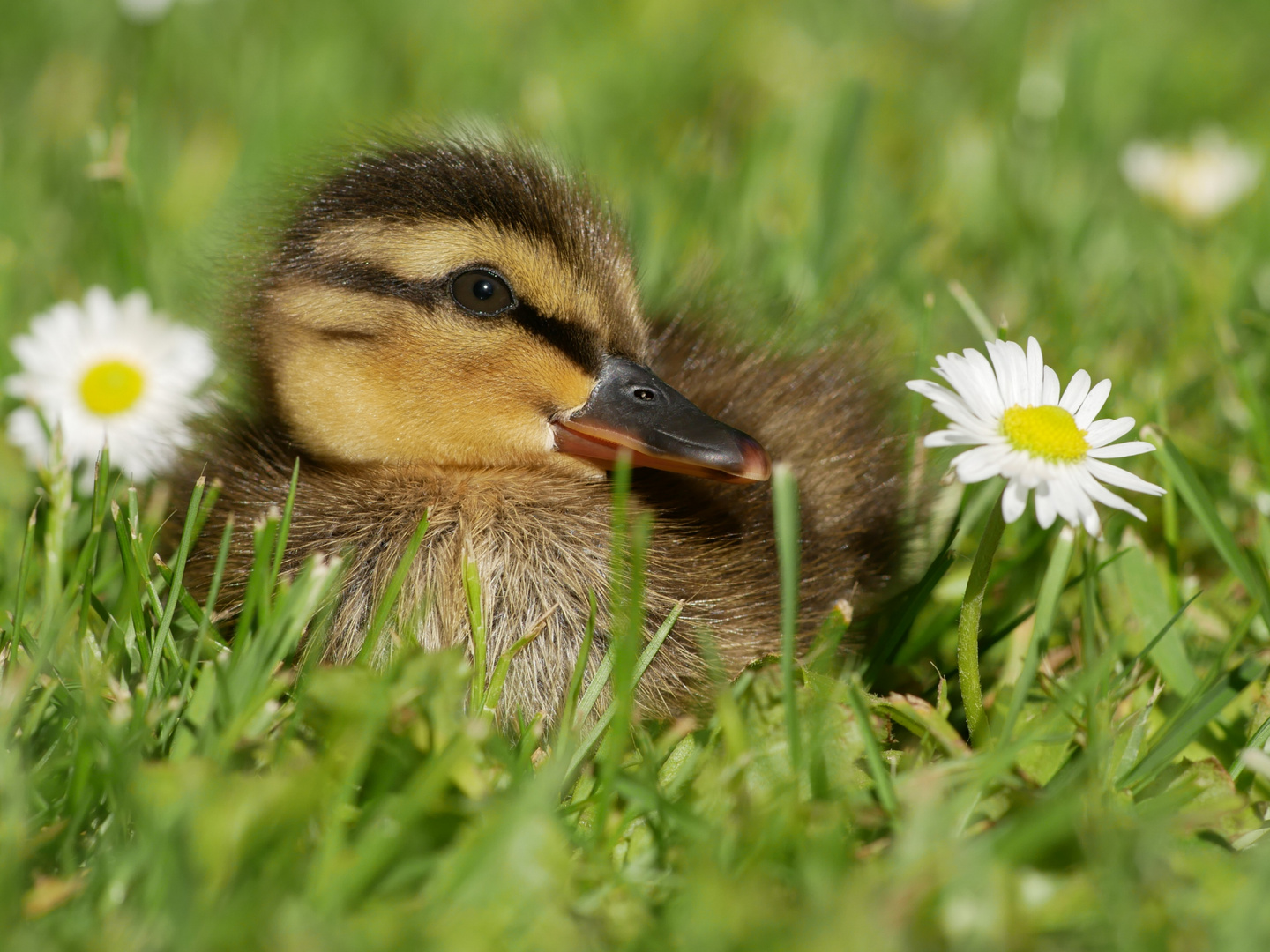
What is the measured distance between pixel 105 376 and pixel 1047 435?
186 centimetres

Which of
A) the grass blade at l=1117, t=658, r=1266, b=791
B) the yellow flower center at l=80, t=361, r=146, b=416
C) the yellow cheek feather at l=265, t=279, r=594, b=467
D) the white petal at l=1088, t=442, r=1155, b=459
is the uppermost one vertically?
the yellow flower center at l=80, t=361, r=146, b=416

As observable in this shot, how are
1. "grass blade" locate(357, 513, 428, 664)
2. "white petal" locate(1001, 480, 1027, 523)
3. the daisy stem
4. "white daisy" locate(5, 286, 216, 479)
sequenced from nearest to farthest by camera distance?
"white petal" locate(1001, 480, 1027, 523) → the daisy stem → "grass blade" locate(357, 513, 428, 664) → "white daisy" locate(5, 286, 216, 479)

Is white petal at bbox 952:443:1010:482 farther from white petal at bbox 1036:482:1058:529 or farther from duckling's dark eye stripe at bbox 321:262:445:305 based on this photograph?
duckling's dark eye stripe at bbox 321:262:445:305

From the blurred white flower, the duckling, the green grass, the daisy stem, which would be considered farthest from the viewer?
the blurred white flower

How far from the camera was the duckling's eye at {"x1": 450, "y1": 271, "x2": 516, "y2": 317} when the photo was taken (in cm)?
175

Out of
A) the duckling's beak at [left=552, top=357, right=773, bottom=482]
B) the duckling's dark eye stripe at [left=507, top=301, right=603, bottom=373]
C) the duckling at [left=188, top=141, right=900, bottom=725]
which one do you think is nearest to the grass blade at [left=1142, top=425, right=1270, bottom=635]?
the duckling at [left=188, top=141, right=900, bottom=725]

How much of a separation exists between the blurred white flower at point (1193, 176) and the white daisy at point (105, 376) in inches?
101

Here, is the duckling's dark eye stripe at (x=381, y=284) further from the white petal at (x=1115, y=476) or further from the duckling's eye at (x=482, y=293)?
the white petal at (x=1115, y=476)

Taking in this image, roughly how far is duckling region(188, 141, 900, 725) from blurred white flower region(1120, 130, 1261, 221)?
202 cm

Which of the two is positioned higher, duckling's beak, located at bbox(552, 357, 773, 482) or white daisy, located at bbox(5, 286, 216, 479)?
white daisy, located at bbox(5, 286, 216, 479)

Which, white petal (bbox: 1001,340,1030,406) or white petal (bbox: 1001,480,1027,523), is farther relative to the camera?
white petal (bbox: 1001,340,1030,406)

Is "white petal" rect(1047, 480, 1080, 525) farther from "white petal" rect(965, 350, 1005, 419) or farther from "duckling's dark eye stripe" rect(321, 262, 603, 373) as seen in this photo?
"duckling's dark eye stripe" rect(321, 262, 603, 373)

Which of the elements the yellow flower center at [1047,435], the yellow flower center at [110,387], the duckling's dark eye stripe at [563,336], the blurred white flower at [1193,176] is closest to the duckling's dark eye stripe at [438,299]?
the duckling's dark eye stripe at [563,336]

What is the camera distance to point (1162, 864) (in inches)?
46.4
